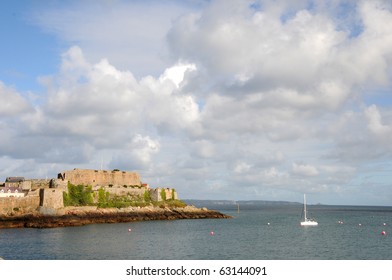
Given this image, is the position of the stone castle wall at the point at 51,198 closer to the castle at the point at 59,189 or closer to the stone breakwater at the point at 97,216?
the castle at the point at 59,189

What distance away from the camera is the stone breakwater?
60522 millimetres

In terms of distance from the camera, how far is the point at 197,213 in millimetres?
90625

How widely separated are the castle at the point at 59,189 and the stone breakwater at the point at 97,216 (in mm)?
1770

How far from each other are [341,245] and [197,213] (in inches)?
1873

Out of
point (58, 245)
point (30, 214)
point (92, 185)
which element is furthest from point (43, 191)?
point (58, 245)

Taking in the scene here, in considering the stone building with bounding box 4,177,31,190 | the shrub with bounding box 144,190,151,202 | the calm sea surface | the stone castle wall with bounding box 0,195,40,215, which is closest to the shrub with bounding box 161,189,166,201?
the shrub with bounding box 144,190,151,202

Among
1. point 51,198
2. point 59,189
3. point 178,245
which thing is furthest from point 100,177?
point 178,245

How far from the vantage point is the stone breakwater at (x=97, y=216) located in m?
60.5

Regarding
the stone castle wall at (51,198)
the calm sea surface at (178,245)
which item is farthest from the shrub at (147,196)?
the calm sea surface at (178,245)

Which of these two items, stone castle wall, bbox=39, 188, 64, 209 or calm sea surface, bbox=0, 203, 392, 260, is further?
stone castle wall, bbox=39, 188, 64, 209

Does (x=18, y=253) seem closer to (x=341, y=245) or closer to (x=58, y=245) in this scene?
(x=58, y=245)

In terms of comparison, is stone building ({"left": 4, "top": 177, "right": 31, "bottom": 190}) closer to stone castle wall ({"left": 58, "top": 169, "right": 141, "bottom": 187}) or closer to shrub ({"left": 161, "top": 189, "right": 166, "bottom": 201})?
stone castle wall ({"left": 58, "top": 169, "right": 141, "bottom": 187})

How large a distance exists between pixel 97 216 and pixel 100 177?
14974 mm

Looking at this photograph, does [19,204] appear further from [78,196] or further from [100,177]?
[100,177]
